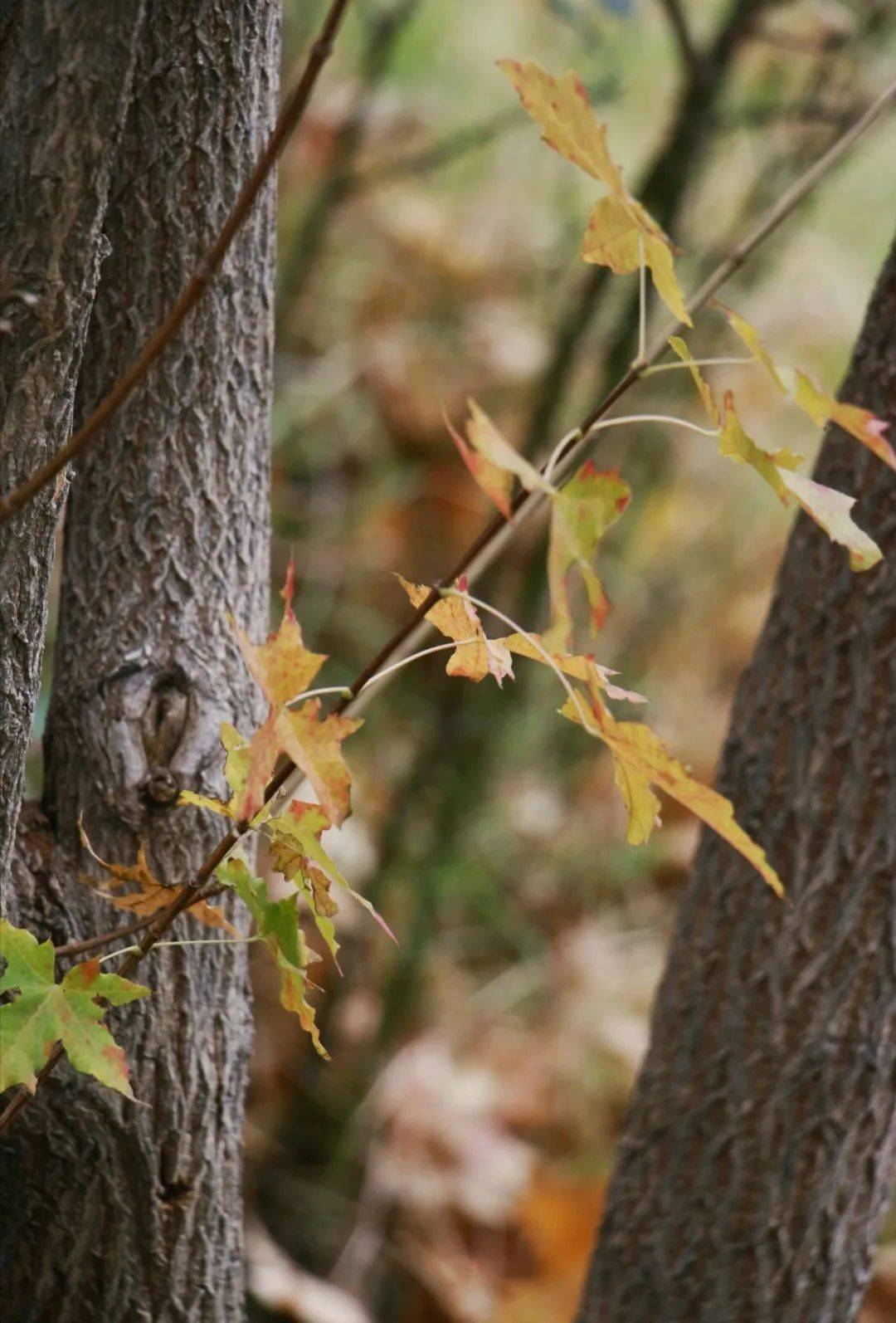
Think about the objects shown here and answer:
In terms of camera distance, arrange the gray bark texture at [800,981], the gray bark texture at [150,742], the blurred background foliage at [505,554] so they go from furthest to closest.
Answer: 1. the blurred background foliage at [505,554]
2. the gray bark texture at [800,981]
3. the gray bark texture at [150,742]

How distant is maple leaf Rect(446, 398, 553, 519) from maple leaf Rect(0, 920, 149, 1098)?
10.8 inches

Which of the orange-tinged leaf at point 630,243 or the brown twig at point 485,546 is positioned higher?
the orange-tinged leaf at point 630,243

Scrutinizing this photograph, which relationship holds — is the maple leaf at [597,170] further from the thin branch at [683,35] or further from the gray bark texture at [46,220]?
the thin branch at [683,35]

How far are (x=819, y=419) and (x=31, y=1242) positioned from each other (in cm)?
65

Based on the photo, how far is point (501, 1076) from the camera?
8.55 ft

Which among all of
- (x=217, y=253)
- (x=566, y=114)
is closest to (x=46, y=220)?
(x=217, y=253)

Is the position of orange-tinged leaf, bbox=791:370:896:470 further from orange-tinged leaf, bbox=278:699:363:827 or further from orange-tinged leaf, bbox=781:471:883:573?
orange-tinged leaf, bbox=278:699:363:827

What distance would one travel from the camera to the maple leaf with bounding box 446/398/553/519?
45 centimetres

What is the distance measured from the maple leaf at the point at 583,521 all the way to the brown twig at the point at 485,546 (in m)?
0.06

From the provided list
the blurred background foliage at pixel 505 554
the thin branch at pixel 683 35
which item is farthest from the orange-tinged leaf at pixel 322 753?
the thin branch at pixel 683 35

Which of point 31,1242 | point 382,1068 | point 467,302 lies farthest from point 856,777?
point 467,302

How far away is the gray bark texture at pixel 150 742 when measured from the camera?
0.77 m

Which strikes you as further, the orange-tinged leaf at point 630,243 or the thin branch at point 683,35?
the thin branch at point 683,35

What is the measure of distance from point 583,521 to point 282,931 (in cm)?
25
